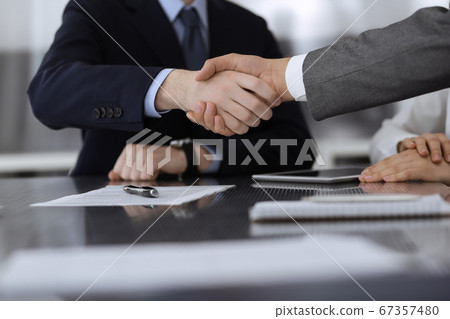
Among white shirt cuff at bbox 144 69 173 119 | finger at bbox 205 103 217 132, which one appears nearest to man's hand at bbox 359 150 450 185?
finger at bbox 205 103 217 132

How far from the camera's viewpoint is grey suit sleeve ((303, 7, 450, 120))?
2.86 feet

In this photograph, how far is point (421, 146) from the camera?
103 cm

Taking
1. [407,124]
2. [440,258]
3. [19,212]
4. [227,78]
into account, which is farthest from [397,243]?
[407,124]

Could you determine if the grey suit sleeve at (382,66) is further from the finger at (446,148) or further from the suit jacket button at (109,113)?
the suit jacket button at (109,113)

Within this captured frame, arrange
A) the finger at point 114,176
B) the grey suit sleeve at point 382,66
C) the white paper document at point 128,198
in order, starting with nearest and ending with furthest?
the white paper document at point 128,198, the grey suit sleeve at point 382,66, the finger at point 114,176

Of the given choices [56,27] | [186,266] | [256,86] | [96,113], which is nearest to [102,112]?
[96,113]

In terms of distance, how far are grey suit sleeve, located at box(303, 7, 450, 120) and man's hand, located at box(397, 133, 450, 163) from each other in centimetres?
14

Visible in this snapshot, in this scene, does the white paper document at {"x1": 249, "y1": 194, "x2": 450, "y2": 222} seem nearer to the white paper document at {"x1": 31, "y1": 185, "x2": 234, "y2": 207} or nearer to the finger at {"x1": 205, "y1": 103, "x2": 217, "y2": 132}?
the white paper document at {"x1": 31, "y1": 185, "x2": 234, "y2": 207}

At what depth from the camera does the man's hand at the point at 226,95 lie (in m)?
1.09

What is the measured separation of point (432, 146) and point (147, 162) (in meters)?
0.62

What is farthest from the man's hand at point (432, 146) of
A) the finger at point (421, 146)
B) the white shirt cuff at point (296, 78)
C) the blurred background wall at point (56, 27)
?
the blurred background wall at point (56, 27)

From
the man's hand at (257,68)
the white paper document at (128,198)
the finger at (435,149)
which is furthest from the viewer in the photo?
the man's hand at (257,68)

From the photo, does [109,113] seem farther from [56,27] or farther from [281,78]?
[56,27]
